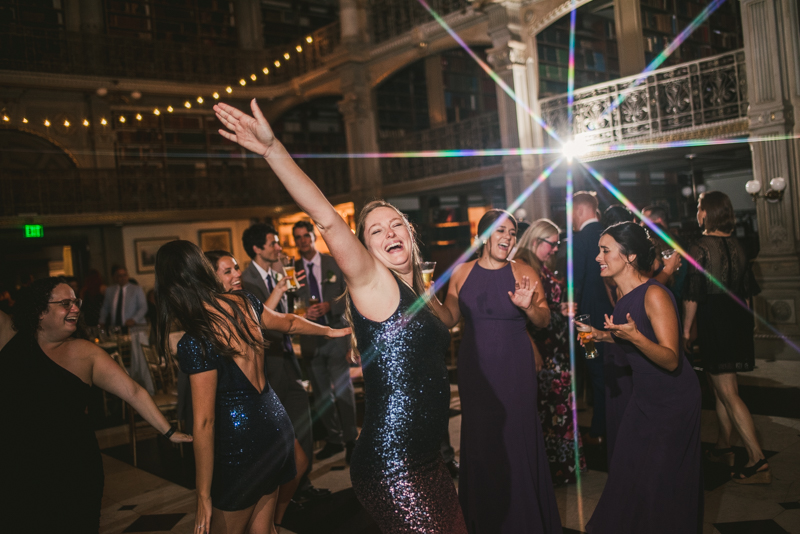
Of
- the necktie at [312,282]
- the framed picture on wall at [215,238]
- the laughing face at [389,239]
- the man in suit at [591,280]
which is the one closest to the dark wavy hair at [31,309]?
the laughing face at [389,239]

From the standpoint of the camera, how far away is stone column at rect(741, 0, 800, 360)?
6.39 meters

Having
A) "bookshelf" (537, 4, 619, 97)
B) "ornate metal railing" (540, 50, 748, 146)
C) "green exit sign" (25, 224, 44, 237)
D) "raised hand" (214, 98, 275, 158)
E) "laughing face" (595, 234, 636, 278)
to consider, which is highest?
"bookshelf" (537, 4, 619, 97)

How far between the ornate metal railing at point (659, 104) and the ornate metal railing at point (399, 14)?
276 centimetres

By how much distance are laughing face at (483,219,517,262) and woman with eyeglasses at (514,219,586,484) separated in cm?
71

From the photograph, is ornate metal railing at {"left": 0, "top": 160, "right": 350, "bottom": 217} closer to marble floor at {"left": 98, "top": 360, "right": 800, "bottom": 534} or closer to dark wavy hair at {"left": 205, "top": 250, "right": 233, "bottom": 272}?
marble floor at {"left": 98, "top": 360, "right": 800, "bottom": 534}

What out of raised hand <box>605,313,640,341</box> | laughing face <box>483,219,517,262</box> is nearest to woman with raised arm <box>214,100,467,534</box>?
raised hand <box>605,313,640,341</box>

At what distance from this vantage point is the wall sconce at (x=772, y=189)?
20.9 ft

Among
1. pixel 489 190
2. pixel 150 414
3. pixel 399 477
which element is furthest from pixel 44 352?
pixel 489 190

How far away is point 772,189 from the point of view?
21.1ft

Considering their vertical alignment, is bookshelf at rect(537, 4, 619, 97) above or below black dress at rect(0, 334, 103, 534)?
above

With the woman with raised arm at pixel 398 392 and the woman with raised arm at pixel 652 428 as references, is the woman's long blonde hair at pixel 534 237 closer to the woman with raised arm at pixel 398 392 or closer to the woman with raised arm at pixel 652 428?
the woman with raised arm at pixel 652 428

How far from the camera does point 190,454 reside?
4719mm

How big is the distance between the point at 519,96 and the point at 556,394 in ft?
21.6

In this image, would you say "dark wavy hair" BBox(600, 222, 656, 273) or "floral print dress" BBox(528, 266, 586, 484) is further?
"floral print dress" BBox(528, 266, 586, 484)
